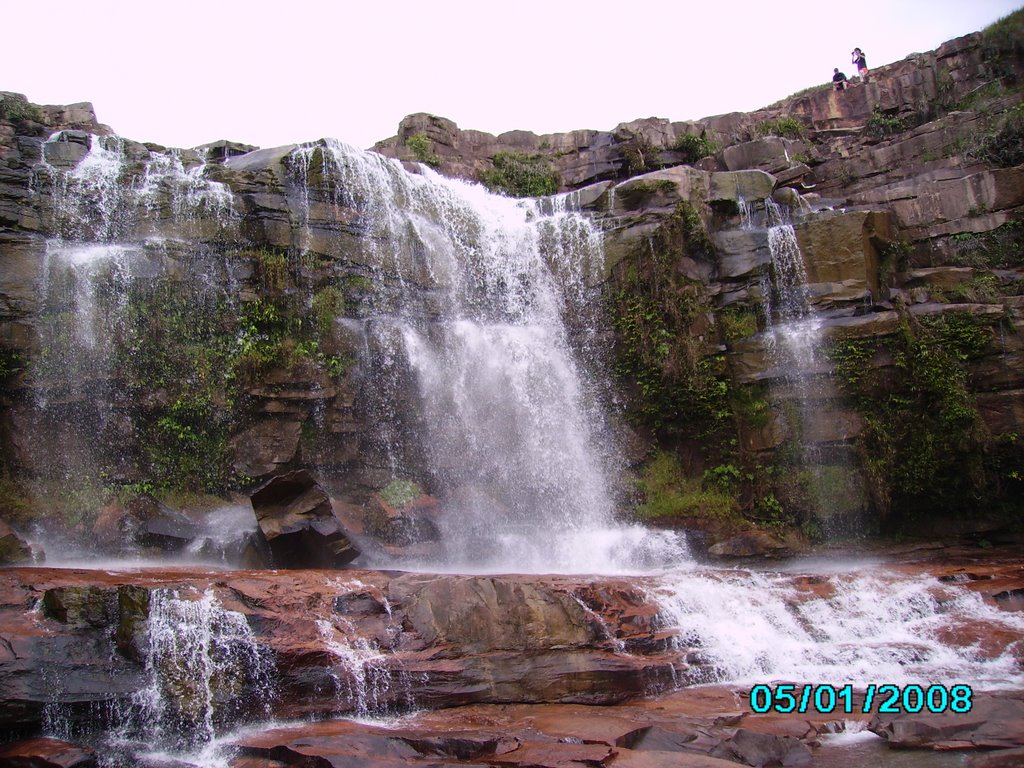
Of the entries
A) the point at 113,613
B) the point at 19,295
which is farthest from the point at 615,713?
the point at 19,295

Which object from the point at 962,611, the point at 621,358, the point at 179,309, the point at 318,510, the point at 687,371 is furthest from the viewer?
the point at 621,358

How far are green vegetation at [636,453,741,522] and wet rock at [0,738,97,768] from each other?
37.5ft

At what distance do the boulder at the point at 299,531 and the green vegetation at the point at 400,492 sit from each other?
307 centimetres

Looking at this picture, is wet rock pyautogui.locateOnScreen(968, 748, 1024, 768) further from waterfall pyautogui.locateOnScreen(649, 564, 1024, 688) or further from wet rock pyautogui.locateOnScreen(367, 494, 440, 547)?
wet rock pyautogui.locateOnScreen(367, 494, 440, 547)

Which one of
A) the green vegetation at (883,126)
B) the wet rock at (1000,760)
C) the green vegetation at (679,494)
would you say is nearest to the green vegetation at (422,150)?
the green vegetation at (679,494)

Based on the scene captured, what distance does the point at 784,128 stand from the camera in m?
25.6

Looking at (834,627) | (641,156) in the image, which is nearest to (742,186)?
(641,156)

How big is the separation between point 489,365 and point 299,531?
6701 mm

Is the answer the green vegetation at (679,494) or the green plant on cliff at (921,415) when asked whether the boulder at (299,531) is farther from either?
the green plant on cliff at (921,415)

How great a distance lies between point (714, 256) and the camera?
58.7 ft

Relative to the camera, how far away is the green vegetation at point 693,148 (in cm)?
2544

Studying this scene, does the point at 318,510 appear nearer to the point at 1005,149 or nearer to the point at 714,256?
the point at 714,256

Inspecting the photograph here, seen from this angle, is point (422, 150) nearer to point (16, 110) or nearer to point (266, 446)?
point (16, 110)

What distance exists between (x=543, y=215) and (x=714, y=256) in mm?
4727
